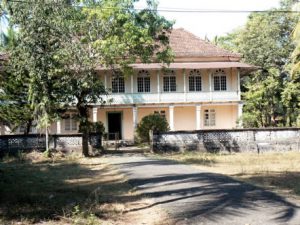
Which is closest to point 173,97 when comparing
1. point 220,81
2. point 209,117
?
point 209,117

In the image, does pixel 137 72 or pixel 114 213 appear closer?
pixel 114 213

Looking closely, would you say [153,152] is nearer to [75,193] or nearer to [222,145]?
[222,145]

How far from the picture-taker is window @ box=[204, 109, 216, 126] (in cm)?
3746

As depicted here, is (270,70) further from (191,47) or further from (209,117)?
(191,47)

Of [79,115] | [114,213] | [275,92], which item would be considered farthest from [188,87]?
[114,213]

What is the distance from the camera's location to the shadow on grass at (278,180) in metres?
11.5

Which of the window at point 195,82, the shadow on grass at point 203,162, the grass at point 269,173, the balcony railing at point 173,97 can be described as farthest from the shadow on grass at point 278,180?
the window at point 195,82

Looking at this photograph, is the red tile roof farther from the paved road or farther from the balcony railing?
the paved road

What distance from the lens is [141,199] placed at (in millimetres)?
10422

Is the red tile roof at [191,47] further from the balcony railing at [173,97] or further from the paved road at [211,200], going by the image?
the paved road at [211,200]

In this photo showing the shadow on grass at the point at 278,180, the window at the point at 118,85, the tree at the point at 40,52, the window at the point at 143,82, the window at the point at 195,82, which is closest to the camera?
the shadow on grass at the point at 278,180

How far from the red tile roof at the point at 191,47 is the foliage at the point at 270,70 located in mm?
3208

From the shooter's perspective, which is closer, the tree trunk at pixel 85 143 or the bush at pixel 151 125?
the tree trunk at pixel 85 143

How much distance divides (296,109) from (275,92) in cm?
208
